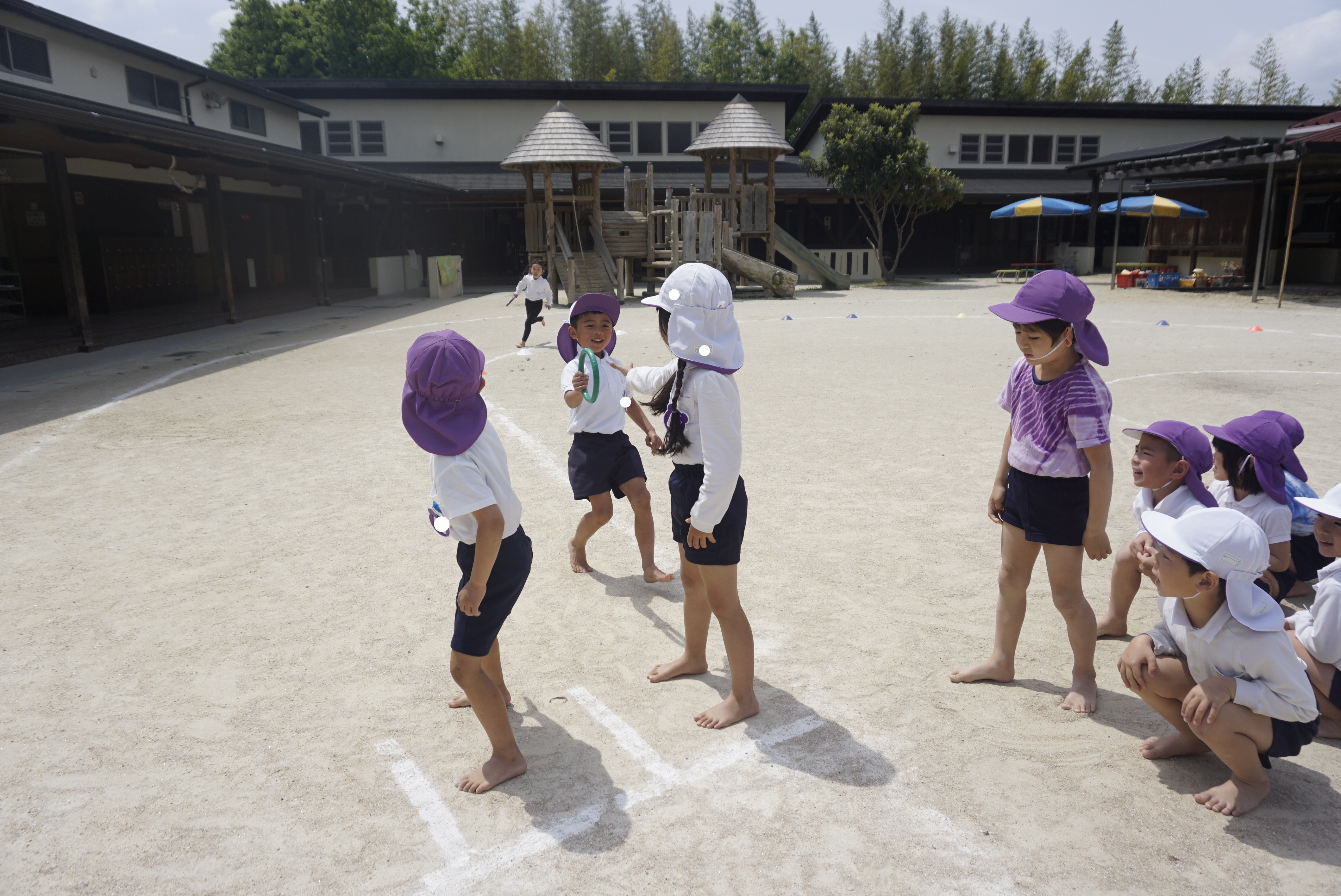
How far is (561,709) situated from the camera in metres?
3.37

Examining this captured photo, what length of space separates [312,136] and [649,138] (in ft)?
37.5

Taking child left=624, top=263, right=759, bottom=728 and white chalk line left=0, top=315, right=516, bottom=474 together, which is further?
white chalk line left=0, top=315, right=516, bottom=474

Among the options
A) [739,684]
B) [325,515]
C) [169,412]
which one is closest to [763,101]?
[169,412]

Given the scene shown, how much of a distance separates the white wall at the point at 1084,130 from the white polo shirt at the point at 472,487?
102 feet

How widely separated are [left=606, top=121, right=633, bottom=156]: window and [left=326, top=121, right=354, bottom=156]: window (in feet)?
28.7

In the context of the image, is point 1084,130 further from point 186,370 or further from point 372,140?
point 186,370

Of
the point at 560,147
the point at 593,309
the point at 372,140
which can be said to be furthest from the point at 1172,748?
the point at 372,140

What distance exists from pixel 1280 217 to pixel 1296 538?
26.6m

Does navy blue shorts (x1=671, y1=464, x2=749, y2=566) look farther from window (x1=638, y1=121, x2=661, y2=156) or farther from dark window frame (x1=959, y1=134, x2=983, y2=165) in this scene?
dark window frame (x1=959, y1=134, x2=983, y2=165)

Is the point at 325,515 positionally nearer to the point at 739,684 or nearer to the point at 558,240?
the point at 739,684

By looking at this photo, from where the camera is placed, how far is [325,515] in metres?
5.59

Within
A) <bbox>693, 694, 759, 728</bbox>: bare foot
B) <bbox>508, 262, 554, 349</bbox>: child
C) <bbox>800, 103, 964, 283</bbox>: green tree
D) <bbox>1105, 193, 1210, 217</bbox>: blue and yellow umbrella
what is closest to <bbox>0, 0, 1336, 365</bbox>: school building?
<bbox>1105, 193, 1210, 217</bbox>: blue and yellow umbrella

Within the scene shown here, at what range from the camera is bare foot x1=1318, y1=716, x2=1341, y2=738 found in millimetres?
3021

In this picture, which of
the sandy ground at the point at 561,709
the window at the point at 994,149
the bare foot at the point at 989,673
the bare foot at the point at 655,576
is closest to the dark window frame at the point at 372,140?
the window at the point at 994,149
